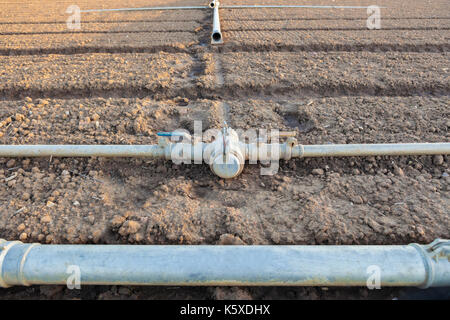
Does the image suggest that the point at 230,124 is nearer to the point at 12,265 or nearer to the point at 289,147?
the point at 289,147

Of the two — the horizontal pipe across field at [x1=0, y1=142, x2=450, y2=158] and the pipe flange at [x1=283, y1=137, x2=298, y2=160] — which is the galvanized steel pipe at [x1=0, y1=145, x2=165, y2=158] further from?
the pipe flange at [x1=283, y1=137, x2=298, y2=160]

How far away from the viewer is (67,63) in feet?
12.3

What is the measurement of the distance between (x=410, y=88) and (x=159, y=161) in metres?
2.66

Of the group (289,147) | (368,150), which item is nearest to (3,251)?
(289,147)

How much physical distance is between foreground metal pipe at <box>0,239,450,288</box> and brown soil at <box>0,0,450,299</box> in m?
0.20

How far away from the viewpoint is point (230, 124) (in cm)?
259

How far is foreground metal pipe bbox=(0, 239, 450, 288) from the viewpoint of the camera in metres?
1.27

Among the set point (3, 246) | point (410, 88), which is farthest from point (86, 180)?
point (410, 88)

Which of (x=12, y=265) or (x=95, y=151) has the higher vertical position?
(x=95, y=151)

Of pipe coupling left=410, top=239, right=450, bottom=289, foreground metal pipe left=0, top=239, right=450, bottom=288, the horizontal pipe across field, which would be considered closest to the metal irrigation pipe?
the horizontal pipe across field

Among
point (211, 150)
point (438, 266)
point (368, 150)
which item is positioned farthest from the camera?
point (368, 150)

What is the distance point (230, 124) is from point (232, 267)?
1509 millimetres

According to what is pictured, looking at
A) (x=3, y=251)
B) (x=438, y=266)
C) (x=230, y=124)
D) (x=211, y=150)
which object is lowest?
(x=438, y=266)

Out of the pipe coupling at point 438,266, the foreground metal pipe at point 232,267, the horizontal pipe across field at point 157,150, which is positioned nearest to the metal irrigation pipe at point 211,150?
the horizontal pipe across field at point 157,150
